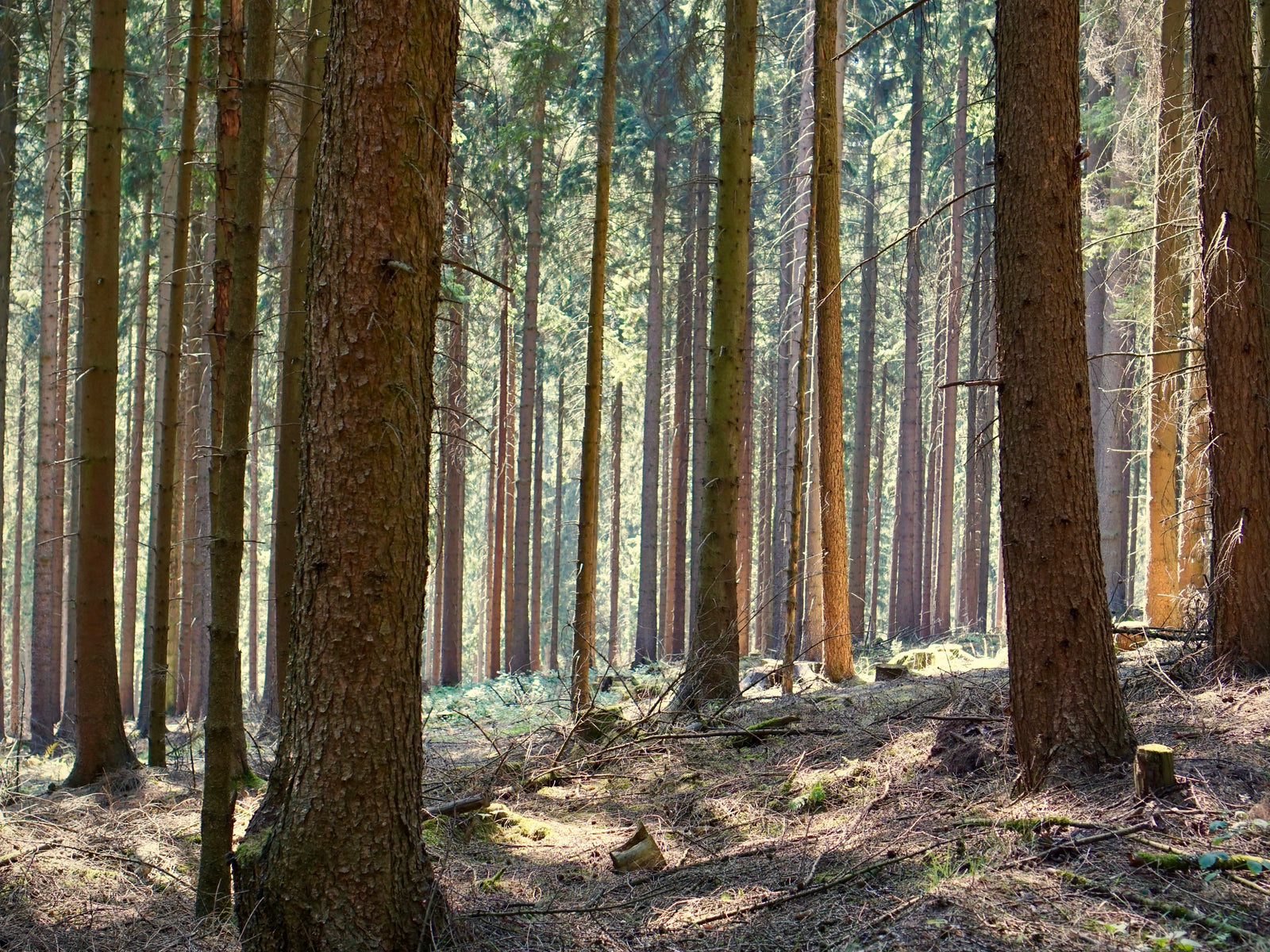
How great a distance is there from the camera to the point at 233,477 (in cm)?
426

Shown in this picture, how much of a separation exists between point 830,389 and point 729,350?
1724 millimetres

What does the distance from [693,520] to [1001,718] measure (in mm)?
14247

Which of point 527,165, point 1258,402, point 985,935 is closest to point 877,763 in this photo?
point 985,935

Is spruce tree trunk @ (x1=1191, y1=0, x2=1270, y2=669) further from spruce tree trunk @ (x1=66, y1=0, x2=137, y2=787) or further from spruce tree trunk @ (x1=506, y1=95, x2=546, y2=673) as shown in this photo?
spruce tree trunk @ (x1=506, y1=95, x2=546, y2=673)

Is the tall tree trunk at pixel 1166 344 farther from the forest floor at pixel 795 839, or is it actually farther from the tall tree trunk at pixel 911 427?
the tall tree trunk at pixel 911 427

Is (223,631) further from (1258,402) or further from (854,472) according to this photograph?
(854,472)

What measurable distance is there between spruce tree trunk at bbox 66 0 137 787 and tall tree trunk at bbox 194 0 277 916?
2898mm

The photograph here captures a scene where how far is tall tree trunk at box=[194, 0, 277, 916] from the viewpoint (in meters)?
4.09

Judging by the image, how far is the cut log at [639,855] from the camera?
467 cm

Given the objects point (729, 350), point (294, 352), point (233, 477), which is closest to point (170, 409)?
point (294, 352)

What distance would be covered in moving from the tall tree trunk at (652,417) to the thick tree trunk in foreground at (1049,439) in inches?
531

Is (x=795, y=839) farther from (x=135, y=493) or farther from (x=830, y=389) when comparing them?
(x=135, y=493)

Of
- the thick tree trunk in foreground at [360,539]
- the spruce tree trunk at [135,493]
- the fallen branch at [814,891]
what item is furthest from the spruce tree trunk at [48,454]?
the fallen branch at [814,891]

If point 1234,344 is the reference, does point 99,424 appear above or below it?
below
